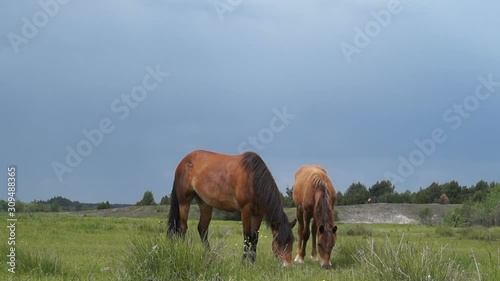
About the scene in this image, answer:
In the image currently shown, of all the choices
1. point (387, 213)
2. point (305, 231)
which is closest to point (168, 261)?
point (305, 231)

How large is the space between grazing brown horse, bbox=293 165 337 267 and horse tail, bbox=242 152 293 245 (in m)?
1.09

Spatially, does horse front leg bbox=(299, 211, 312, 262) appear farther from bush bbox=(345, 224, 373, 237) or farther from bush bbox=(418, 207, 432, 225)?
bush bbox=(418, 207, 432, 225)

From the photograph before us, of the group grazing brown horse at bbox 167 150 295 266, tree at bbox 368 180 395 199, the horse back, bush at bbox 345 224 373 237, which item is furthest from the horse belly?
tree at bbox 368 180 395 199

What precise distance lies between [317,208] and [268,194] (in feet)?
5.03

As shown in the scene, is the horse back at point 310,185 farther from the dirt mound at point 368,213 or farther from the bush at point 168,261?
the dirt mound at point 368,213

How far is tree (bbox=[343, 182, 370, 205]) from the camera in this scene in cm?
5816

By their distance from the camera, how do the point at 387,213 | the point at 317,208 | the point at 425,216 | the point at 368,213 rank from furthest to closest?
the point at 387,213 → the point at 368,213 → the point at 425,216 → the point at 317,208

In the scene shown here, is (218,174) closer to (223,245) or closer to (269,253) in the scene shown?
(269,253)

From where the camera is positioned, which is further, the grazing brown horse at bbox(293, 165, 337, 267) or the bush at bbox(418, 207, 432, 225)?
the bush at bbox(418, 207, 432, 225)

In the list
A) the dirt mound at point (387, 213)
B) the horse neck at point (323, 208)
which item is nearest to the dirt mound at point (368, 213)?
the dirt mound at point (387, 213)

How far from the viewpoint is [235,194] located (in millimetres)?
11609

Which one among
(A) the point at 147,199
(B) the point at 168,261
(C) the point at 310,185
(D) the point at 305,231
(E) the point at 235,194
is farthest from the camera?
(A) the point at 147,199

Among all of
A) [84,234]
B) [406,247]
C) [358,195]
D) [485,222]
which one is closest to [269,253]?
[406,247]

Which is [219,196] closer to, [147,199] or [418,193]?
[147,199]
